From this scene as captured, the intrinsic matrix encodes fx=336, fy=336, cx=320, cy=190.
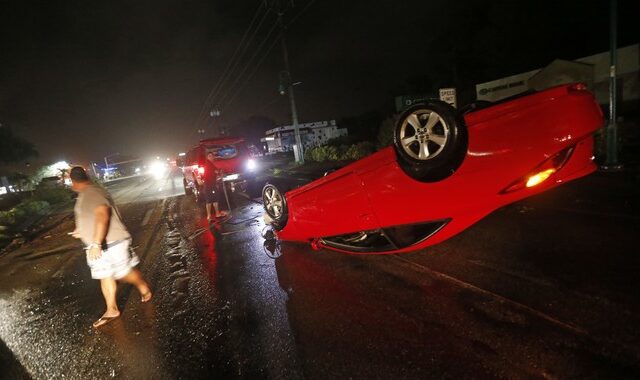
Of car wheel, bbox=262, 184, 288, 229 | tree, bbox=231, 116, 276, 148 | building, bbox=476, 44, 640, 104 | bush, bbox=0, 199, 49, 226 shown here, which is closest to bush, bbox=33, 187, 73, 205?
bush, bbox=0, 199, 49, 226

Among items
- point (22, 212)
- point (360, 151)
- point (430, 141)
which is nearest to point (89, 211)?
point (430, 141)

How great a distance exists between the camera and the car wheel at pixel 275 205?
15.5 ft

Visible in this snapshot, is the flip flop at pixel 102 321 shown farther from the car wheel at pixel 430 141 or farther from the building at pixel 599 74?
the building at pixel 599 74

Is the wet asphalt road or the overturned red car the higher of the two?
the overturned red car

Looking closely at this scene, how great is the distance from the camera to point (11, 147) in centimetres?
4297

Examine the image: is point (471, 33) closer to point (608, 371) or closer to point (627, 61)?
point (627, 61)

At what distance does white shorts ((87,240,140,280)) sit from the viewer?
12.6ft

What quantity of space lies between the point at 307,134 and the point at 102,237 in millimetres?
70434

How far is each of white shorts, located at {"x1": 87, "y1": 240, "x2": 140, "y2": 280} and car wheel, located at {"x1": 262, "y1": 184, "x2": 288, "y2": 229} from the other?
190 centimetres

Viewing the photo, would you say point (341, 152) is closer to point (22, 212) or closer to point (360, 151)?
point (360, 151)

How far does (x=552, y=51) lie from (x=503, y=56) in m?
4.41

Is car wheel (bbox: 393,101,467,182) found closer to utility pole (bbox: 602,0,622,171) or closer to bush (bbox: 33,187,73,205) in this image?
utility pole (bbox: 602,0,622,171)

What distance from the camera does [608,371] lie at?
2152mm

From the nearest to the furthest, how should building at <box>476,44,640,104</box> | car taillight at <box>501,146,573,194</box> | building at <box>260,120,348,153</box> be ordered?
1. car taillight at <box>501,146,573,194</box>
2. building at <box>476,44,640,104</box>
3. building at <box>260,120,348,153</box>
